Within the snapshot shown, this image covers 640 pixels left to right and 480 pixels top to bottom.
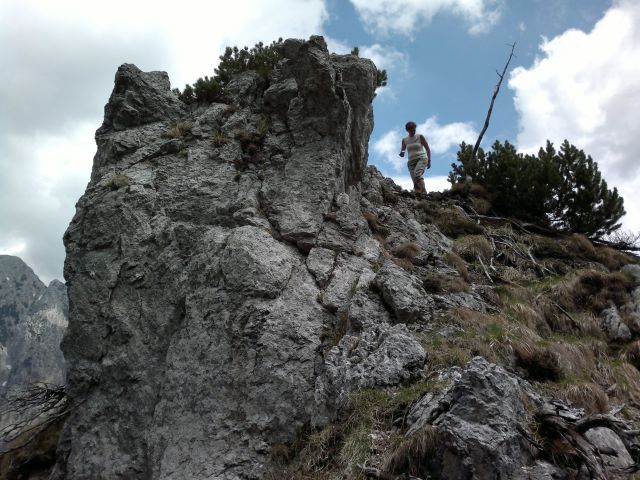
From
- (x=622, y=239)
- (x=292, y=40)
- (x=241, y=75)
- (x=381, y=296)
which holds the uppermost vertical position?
(x=241, y=75)

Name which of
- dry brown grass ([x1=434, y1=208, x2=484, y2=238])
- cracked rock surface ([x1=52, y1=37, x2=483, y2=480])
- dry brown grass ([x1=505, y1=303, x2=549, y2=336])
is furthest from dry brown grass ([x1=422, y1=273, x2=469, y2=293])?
dry brown grass ([x1=434, y1=208, x2=484, y2=238])

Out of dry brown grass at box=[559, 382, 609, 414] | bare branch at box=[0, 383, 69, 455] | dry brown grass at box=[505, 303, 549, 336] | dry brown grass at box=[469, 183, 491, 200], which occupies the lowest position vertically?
bare branch at box=[0, 383, 69, 455]

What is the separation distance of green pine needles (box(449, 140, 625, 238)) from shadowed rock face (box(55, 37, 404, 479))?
578cm

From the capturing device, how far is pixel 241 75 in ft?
47.5

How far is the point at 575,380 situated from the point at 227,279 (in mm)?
6408

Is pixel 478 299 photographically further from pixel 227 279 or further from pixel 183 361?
pixel 183 361

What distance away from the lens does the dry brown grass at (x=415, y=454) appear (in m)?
5.17

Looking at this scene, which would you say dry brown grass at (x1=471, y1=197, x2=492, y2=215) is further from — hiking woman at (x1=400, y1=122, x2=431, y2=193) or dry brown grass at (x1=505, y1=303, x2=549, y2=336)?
dry brown grass at (x1=505, y1=303, x2=549, y2=336)

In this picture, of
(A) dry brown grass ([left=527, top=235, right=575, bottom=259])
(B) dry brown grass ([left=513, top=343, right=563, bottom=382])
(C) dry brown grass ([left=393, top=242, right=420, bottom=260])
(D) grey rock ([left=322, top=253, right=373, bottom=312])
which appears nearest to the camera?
(B) dry brown grass ([left=513, top=343, right=563, bottom=382])

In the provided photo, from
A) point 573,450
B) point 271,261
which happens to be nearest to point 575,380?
point 573,450

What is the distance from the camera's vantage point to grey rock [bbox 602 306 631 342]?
30.7 feet

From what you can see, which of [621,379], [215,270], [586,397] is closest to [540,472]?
[586,397]

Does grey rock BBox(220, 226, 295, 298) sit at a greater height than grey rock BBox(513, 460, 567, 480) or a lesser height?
greater

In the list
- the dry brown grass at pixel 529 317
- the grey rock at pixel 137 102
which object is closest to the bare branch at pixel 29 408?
the grey rock at pixel 137 102
